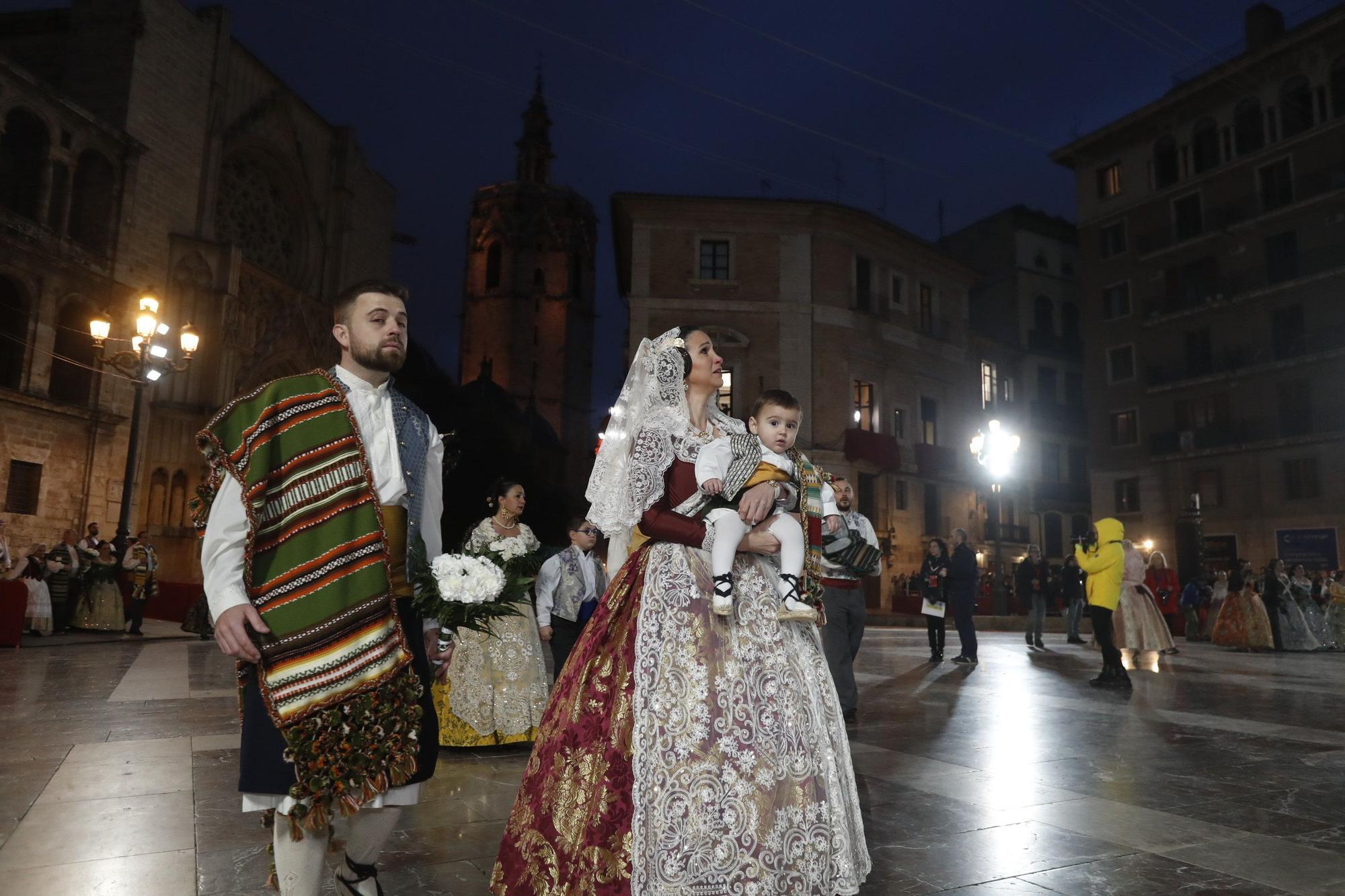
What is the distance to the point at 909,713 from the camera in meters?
7.42

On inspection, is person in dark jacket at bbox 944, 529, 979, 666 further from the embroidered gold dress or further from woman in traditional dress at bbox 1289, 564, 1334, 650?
the embroidered gold dress

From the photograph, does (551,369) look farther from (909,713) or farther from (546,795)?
(546,795)

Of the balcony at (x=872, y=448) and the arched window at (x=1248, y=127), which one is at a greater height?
the arched window at (x=1248, y=127)

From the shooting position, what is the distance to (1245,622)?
53.6 ft

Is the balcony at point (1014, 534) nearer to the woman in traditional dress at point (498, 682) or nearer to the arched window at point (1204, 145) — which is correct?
the arched window at point (1204, 145)

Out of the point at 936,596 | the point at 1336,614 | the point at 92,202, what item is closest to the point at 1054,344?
the point at 1336,614

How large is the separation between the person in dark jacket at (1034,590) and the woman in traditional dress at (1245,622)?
Result: 3.89 metres

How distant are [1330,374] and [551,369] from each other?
43478 mm

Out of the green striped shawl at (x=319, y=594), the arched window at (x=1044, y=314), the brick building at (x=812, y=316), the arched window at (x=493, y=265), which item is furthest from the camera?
the arched window at (x=493, y=265)

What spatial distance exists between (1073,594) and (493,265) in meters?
51.6

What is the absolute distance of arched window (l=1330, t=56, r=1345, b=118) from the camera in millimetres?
28125

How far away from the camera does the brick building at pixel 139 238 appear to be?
71.0 feet

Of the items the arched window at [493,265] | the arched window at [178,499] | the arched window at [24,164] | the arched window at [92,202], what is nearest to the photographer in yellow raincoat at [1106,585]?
the arched window at [178,499]

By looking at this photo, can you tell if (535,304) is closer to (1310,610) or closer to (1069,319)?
(1069,319)
